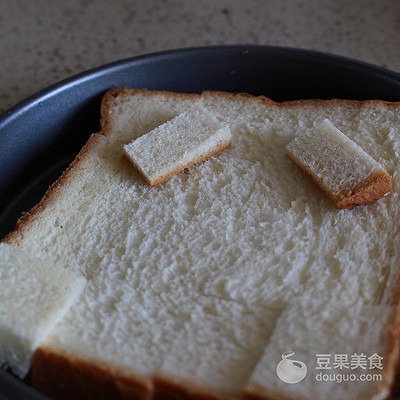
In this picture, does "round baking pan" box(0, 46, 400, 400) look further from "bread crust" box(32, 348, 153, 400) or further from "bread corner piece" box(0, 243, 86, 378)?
"bread crust" box(32, 348, 153, 400)

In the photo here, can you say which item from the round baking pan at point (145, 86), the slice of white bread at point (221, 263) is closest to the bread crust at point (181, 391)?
the slice of white bread at point (221, 263)

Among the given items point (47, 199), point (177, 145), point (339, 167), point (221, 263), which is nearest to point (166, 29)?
point (177, 145)

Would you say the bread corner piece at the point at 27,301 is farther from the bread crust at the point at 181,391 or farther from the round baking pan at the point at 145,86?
the round baking pan at the point at 145,86

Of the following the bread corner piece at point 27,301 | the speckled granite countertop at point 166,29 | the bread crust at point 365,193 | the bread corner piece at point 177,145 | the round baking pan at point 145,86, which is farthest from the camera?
the speckled granite countertop at point 166,29

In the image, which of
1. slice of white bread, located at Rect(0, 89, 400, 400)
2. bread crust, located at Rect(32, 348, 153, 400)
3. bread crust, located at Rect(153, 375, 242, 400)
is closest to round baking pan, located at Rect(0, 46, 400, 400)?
slice of white bread, located at Rect(0, 89, 400, 400)

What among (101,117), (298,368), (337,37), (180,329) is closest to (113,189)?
(101,117)

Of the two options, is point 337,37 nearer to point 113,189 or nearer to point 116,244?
point 113,189
